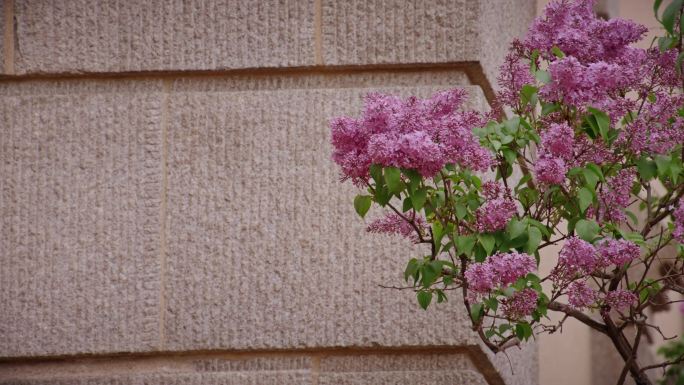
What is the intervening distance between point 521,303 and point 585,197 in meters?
0.31

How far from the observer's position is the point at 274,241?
4.12 meters

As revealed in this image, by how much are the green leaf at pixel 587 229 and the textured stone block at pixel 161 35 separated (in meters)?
1.36

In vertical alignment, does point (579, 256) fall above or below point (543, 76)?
below

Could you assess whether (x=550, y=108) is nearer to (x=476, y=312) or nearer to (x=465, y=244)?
(x=465, y=244)

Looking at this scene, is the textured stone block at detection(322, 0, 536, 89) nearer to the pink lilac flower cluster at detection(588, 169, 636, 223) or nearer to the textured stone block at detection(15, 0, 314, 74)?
the textured stone block at detection(15, 0, 314, 74)

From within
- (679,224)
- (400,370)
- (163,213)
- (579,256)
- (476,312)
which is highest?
(163,213)

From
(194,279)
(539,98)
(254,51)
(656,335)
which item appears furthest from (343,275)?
(656,335)

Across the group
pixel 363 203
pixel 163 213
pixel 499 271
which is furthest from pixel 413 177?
pixel 163 213

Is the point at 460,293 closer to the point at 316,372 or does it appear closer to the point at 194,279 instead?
the point at 316,372

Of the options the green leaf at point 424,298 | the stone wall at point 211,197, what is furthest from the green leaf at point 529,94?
the stone wall at point 211,197

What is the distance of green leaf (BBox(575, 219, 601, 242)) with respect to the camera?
3.10 m

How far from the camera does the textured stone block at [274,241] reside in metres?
4.06

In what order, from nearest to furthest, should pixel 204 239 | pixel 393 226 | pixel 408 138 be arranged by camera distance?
pixel 408 138, pixel 393 226, pixel 204 239

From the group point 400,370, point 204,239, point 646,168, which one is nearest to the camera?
point 646,168
